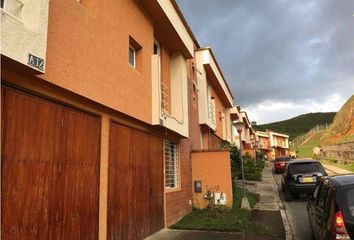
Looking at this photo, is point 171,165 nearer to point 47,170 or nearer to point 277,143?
point 47,170

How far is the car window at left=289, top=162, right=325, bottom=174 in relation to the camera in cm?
1614

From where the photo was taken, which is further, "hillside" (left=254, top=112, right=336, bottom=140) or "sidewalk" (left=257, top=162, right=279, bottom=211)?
"hillside" (left=254, top=112, right=336, bottom=140)

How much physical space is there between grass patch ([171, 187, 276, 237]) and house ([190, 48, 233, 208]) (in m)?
0.82

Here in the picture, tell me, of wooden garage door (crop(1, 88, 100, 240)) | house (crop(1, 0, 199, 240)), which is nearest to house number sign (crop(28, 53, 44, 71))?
house (crop(1, 0, 199, 240))

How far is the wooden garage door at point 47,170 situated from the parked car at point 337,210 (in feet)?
13.1

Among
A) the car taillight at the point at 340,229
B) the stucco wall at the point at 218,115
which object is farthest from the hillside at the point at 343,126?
the car taillight at the point at 340,229

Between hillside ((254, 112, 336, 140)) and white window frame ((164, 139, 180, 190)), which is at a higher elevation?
hillside ((254, 112, 336, 140))

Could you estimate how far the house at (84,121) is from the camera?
4664mm

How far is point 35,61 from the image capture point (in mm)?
4664

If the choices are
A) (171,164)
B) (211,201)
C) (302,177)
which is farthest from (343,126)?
(171,164)

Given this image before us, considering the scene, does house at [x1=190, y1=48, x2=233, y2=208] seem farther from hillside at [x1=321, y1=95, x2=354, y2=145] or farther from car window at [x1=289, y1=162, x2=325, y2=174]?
hillside at [x1=321, y1=95, x2=354, y2=145]

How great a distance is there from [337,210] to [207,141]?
47.0 ft

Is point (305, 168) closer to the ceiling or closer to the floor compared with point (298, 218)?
closer to the ceiling

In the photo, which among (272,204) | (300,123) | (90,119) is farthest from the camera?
(300,123)
